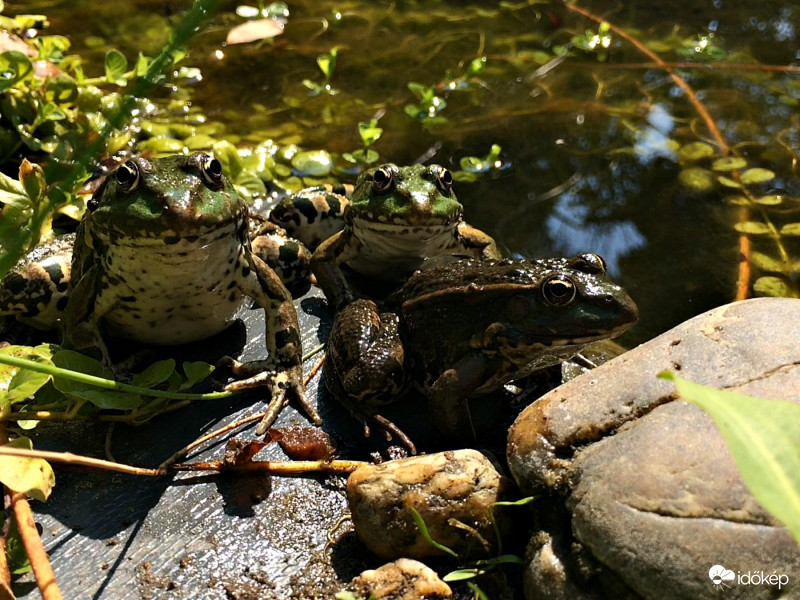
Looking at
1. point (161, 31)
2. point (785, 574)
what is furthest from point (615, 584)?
point (161, 31)

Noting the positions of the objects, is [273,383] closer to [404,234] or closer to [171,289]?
[171,289]

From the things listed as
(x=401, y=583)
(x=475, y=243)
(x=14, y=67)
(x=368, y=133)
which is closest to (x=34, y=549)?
(x=401, y=583)

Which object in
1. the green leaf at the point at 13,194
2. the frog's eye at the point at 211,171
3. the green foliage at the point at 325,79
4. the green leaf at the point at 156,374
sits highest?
the frog's eye at the point at 211,171

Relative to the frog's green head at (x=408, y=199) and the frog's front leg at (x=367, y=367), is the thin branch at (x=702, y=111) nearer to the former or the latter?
the frog's green head at (x=408, y=199)

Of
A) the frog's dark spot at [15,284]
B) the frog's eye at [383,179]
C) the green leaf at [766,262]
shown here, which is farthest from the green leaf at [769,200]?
the frog's dark spot at [15,284]

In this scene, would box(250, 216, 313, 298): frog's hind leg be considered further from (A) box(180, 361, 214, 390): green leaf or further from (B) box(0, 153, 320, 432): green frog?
(A) box(180, 361, 214, 390): green leaf

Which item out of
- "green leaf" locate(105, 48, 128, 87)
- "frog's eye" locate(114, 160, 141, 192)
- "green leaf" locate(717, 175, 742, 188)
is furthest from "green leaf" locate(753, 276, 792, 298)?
"green leaf" locate(105, 48, 128, 87)
